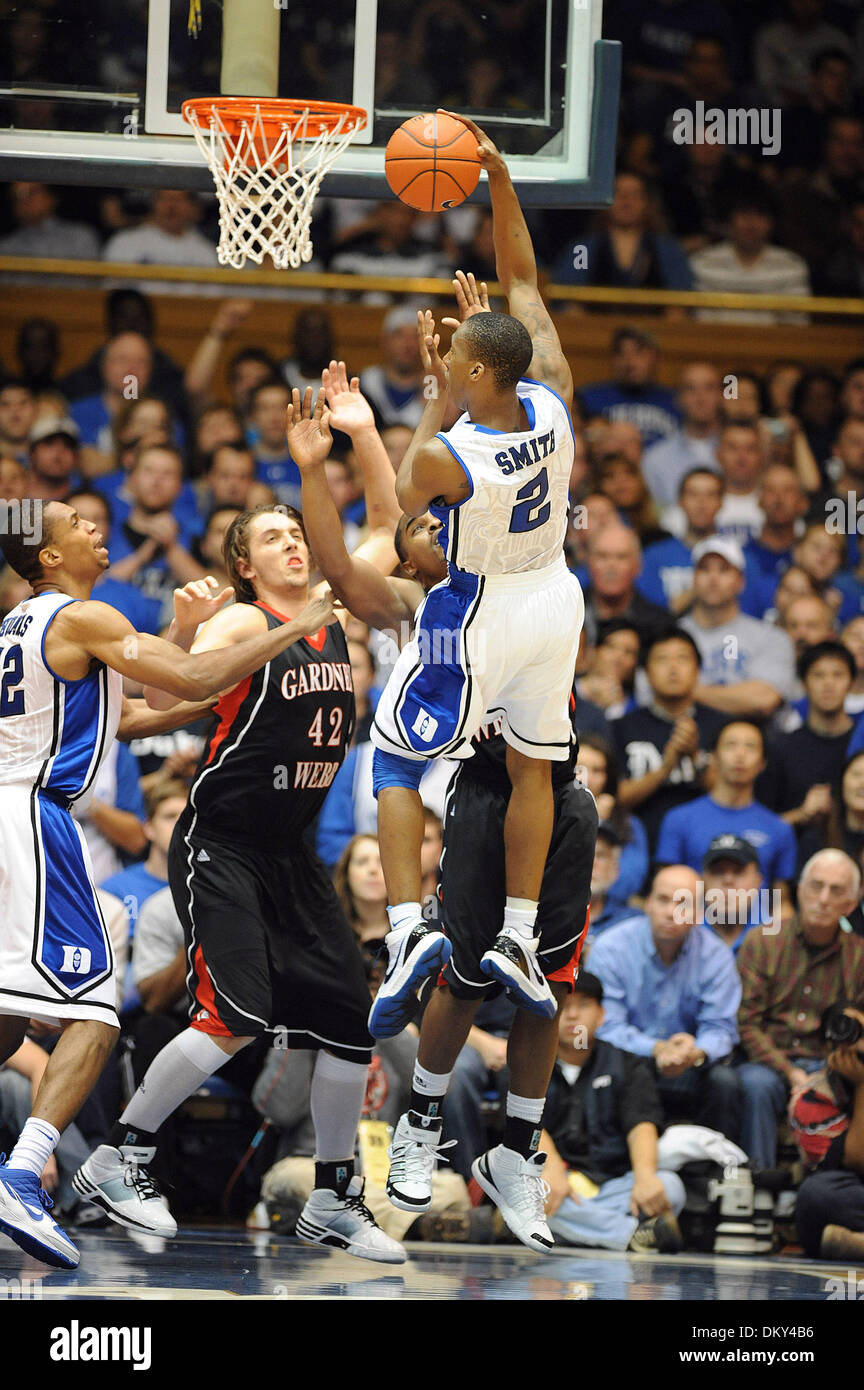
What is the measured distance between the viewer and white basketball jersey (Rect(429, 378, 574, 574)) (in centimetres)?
579

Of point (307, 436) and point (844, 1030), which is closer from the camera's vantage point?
point (307, 436)

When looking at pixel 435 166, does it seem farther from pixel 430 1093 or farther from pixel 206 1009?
pixel 430 1093

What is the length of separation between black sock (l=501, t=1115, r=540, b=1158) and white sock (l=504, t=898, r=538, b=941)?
739 mm

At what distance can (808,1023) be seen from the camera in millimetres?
7695

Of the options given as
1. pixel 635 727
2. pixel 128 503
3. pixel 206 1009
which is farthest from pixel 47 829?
pixel 128 503

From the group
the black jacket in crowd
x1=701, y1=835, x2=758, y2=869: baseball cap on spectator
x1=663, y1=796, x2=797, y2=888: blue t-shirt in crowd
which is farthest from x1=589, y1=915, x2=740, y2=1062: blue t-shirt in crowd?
x1=663, y1=796, x2=797, y2=888: blue t-shirt in crowd

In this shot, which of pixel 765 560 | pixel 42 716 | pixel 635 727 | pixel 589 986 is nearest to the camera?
pixel 42 716

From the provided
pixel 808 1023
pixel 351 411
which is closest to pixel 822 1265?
pixel 808 1023

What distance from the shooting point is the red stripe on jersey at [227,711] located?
641 centimetres

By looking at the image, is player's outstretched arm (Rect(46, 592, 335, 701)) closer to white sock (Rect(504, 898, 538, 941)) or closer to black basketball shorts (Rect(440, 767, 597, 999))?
black basketball shorts (Rect(440, 767, 597, 999))

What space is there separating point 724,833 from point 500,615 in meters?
2.94

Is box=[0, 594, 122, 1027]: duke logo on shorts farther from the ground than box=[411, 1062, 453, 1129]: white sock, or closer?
farther from the ground

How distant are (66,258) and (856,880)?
614 cm

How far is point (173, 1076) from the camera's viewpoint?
6.14 meters
